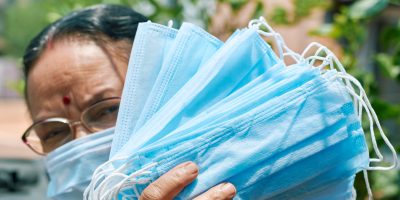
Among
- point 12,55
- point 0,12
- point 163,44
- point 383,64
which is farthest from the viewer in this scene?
point 0,12

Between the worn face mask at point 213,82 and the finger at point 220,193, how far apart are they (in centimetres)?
15

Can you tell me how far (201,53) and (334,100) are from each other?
0.97 feet

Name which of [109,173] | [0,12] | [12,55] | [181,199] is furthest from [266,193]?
[0,12]

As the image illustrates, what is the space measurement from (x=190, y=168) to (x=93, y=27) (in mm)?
672

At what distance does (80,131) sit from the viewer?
1.61m

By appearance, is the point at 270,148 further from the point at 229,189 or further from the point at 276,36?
the point at 276,36

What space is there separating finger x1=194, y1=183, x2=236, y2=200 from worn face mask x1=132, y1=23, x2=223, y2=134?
0.22 metres

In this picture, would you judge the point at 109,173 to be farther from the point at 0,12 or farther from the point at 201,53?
the point at 0,12

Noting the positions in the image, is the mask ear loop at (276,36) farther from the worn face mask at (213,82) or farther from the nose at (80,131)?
the nose at (80,131)

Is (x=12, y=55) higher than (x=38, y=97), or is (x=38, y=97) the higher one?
(x=38, y=97)

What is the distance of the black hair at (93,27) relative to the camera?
5.49 feet

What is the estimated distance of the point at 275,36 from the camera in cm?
125

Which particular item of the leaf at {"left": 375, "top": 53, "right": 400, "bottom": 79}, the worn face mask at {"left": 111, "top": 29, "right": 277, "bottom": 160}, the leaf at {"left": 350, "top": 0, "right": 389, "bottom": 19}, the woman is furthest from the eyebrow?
the leaf at {"left": 375, "top": 53, "right": 400, "bottom": 79}

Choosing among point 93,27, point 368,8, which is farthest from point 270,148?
point 368,8
